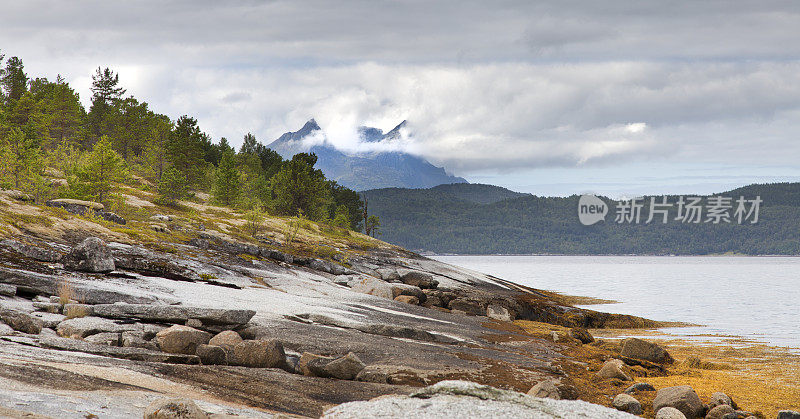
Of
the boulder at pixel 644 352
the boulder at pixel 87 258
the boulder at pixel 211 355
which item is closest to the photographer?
the boulder at pixel 211 355

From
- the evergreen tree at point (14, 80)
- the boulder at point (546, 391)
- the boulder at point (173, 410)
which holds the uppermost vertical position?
the evergreen tree at point (14, 80)

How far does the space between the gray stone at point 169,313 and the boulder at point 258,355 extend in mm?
3354

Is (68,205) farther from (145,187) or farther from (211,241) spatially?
(145,187)

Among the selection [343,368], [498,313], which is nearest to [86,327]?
[343,368]

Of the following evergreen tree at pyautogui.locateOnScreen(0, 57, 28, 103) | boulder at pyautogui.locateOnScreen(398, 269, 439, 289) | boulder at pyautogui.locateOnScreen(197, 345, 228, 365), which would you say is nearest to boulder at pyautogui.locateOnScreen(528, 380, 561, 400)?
boulder at pyautogui.locateOnScreen(197, 345, 228, 365)

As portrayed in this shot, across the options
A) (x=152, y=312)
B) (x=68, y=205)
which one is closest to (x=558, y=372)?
(x=152, y=312)

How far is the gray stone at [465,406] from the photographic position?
11250 millimetres

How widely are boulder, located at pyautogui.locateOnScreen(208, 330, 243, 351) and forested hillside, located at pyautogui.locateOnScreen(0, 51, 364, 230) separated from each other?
3921 cm

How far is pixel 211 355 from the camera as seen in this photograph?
1691 centimetres

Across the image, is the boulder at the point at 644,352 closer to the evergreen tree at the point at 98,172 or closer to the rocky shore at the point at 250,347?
the rocky shore at the point at 250,347

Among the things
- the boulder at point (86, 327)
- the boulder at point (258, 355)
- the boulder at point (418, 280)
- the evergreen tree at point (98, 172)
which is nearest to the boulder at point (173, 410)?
the boulder at point (258, 355)

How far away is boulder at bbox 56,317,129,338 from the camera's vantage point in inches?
Answer: 700

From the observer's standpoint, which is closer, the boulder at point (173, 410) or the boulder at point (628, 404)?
the boulder at point (173, 410)

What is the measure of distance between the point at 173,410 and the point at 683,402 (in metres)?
14.4
